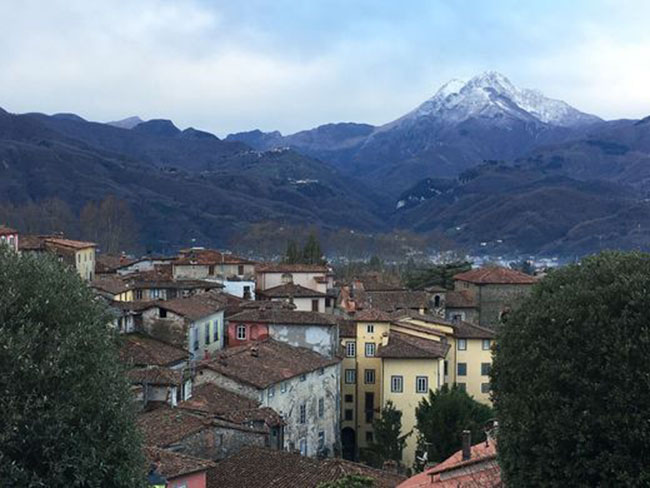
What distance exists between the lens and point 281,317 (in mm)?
44688

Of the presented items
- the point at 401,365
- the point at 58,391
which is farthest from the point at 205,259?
the point at 58,391

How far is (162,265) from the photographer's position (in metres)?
74.3

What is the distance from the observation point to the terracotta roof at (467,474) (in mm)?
20516

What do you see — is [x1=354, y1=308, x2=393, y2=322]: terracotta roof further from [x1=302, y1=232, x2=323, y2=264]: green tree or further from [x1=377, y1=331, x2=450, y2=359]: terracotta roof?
[x1=302, y1=232, x2=323, y2=264]: green tree

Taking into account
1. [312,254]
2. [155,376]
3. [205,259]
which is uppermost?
[205,259]

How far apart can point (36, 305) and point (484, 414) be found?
1033 inches

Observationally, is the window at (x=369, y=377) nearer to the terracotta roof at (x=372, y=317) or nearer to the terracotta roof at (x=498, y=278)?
the terracotta roof at (x=372, y=317)

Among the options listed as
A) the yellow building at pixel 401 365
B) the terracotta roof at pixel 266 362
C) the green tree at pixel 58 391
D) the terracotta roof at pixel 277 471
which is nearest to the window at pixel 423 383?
the yellow building at pixel 401 365

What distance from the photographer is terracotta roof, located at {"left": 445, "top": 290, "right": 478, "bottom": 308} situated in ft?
218

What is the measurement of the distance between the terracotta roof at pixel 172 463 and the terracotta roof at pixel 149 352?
10.7 m

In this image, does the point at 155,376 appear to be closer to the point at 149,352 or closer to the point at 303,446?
the point at 149,352

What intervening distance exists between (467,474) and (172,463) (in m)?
7.07

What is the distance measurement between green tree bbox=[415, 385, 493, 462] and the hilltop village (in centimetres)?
181

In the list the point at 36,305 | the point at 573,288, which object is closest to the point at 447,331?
the point at 573,288
